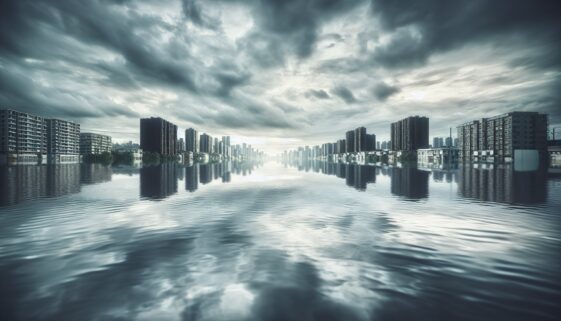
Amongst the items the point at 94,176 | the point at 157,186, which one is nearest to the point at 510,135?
the point at 157,186

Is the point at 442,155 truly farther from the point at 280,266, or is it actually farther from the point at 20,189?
the point at 20,189

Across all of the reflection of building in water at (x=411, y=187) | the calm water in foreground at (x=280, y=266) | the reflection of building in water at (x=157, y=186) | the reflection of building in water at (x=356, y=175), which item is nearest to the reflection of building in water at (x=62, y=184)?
the reflection of building in water at (x=157, y=186)

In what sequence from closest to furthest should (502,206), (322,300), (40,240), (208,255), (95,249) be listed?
(322,300) < (208,255) < (95,249) < (40,240) < (502,206)

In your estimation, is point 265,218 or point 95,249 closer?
point 95,249

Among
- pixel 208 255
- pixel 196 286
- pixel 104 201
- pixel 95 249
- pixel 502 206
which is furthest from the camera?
pixel 104 201

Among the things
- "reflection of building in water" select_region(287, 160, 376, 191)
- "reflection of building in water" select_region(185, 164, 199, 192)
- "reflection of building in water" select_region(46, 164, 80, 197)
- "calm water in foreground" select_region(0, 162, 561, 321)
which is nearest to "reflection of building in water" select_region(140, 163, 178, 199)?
"reflection of building in water" select_region(185, 164, 199, 192)

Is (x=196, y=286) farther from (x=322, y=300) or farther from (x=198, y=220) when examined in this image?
(x=198, y=220)

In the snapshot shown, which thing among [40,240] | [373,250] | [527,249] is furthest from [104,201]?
[527,249]
